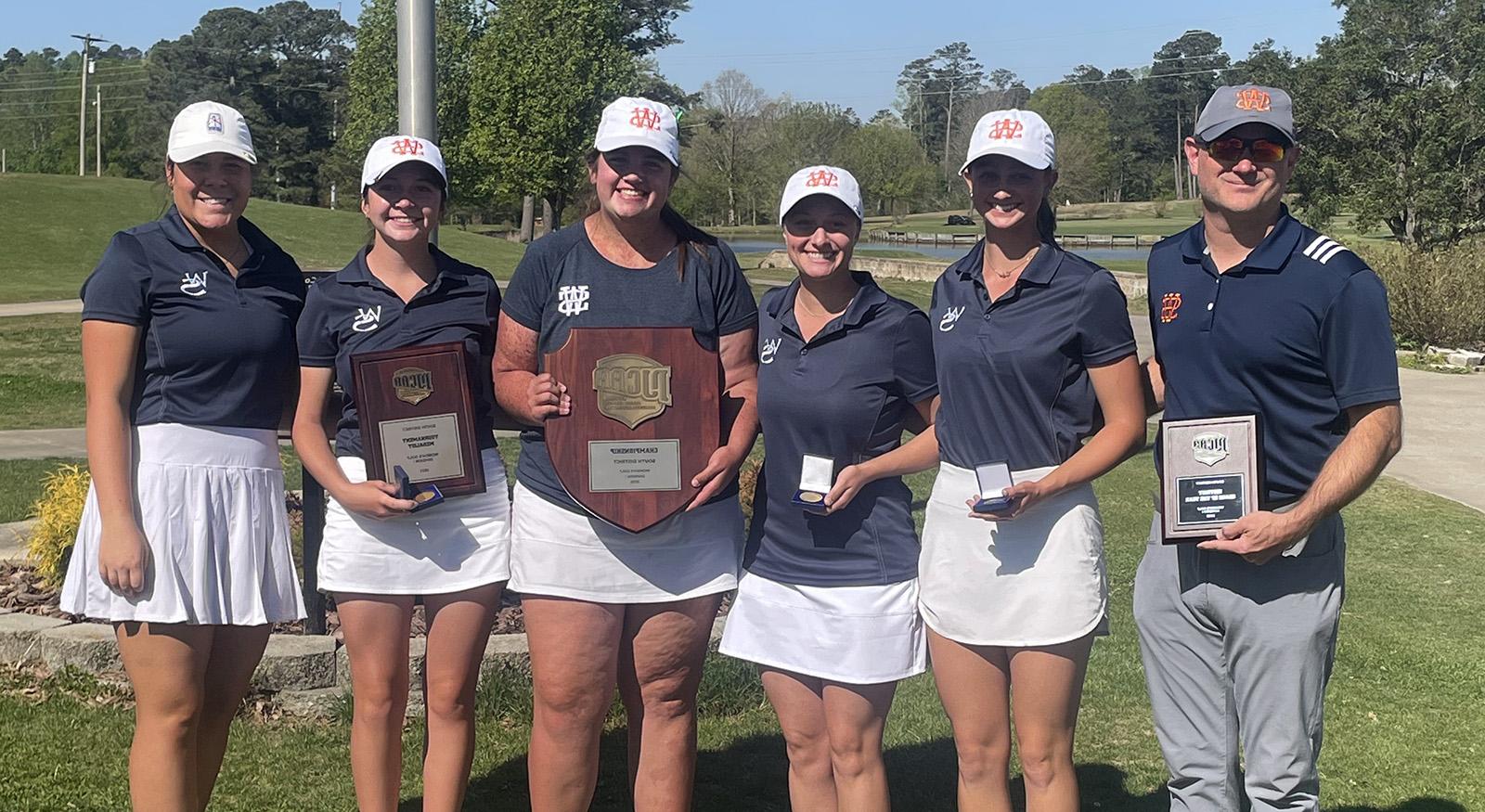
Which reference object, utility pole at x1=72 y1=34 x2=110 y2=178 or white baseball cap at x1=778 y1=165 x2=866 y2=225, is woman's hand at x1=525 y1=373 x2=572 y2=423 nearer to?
white baseball cap at x1=778 y1=165 x2=866 y2=225

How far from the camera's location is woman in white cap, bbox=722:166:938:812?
3.50 m

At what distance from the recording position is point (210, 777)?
3975 millimetres

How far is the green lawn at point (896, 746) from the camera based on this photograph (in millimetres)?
4801

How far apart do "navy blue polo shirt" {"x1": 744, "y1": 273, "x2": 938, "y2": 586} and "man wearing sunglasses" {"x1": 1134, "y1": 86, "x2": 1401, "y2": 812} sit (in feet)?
2.05

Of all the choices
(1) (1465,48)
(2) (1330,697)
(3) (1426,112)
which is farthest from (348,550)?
(1) (1465,48)

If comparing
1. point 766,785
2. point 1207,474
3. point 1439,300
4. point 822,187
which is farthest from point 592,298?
point 1439,300

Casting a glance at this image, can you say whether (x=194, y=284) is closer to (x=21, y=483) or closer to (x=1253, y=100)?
(x=1253, y=100)

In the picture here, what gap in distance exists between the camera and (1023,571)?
3.39 meters

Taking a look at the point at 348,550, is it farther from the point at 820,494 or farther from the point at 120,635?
the point at 820,494

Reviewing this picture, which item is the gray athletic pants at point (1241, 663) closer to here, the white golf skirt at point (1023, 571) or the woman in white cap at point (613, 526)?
the white golf skirt at point (1023, 571)

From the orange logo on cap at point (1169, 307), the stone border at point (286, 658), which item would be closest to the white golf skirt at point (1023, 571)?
the orange logo on cap at point (1169, 307)

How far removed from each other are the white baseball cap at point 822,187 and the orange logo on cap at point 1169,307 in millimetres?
771

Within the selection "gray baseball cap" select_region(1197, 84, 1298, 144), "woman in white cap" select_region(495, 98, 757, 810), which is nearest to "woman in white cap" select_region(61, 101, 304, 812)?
"woman in white cap" select_region(495, 98, 757, 810)

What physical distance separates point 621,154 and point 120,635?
1.84m
